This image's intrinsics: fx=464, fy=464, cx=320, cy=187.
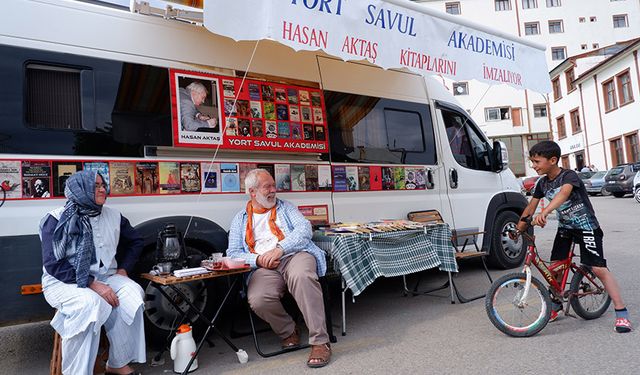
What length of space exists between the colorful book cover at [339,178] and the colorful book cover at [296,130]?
0.49 meters

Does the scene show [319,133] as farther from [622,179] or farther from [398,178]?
[622,179]

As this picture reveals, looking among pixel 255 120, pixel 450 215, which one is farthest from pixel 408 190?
pixel 255 120

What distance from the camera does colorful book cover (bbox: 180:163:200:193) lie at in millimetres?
3641

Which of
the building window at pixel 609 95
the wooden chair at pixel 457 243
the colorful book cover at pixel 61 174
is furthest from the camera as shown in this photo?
the building window at pixel 609 95

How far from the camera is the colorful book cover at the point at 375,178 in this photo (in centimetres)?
475

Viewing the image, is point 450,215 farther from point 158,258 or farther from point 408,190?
point 158,258

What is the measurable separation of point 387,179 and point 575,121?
28717mm

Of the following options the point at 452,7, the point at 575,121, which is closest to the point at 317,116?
the point at 575,121

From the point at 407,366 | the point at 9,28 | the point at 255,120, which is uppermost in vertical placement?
the point at 9,28

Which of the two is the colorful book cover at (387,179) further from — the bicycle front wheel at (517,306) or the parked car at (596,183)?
the parked car at (596,183)

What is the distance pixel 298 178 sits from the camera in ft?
14.0

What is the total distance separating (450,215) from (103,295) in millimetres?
3839

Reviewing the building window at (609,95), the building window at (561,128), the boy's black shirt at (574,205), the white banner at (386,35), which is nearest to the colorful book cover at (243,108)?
the white banner at (386,35)

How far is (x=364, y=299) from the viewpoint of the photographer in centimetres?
504
